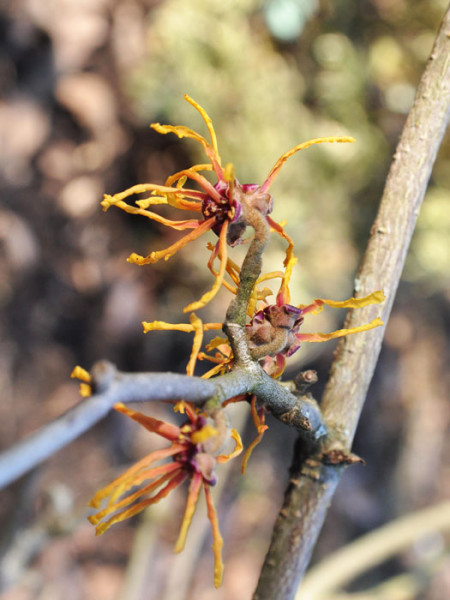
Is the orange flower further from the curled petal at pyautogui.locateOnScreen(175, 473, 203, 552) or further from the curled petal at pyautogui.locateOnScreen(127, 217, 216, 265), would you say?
the curled petal at pyautogui.locateOnScreen(127, 217, 216, 265)

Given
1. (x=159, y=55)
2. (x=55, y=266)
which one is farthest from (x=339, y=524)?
(x=159, y=55)

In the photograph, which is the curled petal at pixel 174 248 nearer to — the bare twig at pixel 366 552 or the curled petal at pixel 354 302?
the curled petal at pixel 354 302

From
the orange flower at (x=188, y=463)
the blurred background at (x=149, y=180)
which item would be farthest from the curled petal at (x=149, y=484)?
the blurred background at (x=149, y=180)

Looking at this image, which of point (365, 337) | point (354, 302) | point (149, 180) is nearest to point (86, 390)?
point (354, 302)

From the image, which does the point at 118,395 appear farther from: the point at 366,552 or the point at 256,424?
the point at 366,552

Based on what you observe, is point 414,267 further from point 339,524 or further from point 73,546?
point 73,546

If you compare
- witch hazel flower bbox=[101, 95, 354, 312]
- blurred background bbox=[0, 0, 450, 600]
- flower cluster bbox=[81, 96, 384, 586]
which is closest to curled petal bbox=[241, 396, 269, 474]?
flower cluster bbox=[81, 96, 384, 586]
